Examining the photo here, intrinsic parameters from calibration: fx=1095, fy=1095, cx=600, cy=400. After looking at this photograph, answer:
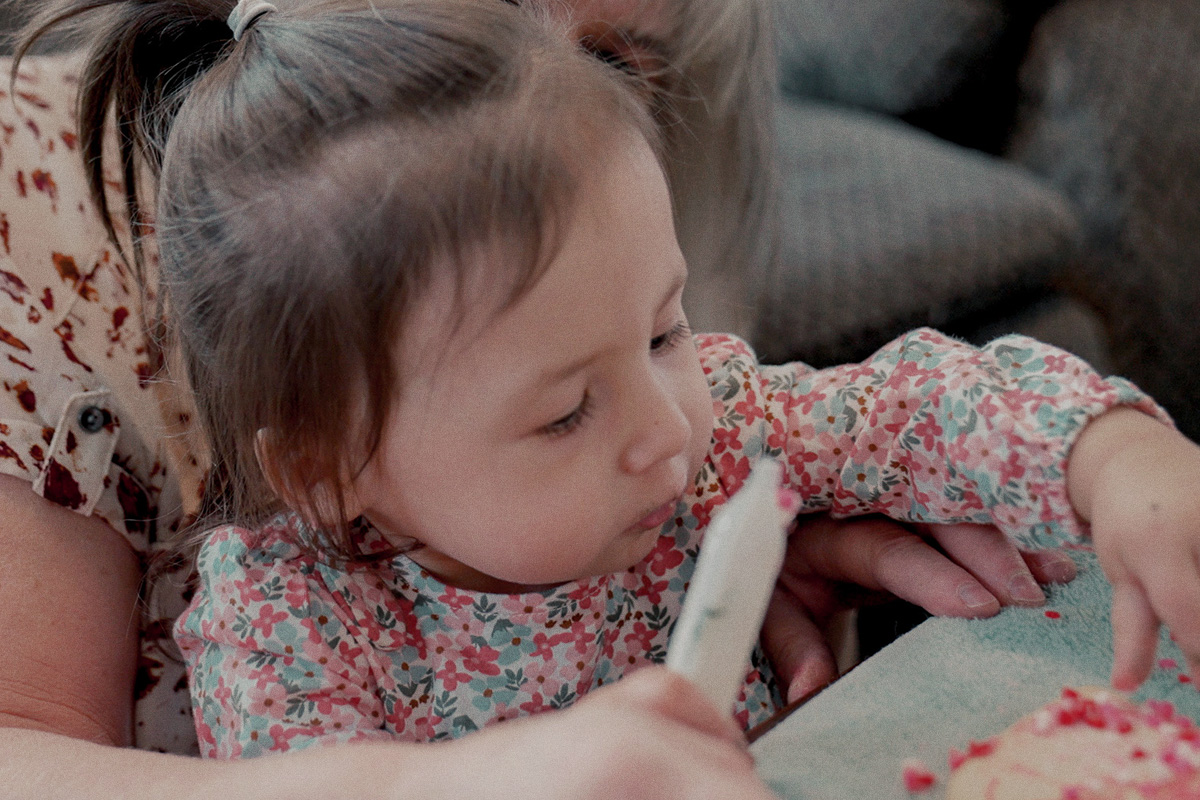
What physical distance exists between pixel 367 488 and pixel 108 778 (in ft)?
0.73

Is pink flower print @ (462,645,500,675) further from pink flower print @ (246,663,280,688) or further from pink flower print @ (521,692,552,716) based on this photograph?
pink flower print @ (246,663,280,688)

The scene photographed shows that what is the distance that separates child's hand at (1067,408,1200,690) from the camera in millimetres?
557

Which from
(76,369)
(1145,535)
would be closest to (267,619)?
(76,369)

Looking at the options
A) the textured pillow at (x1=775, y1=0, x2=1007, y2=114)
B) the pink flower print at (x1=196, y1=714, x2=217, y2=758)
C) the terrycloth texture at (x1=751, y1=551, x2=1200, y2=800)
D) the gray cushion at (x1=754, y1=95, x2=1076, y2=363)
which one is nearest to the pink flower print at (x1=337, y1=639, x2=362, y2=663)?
the pink flower print at (x1=196, y1=714, x2=217, y2=758)

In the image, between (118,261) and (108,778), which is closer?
(108,778)

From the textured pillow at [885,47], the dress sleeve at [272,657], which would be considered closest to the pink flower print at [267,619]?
the dress sleeve at [272,657]

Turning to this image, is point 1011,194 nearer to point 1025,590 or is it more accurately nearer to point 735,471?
point 735,471

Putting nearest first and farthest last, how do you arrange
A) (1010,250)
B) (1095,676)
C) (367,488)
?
(1095,676)
(367,488)
(1010,250)

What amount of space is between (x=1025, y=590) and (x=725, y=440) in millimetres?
261

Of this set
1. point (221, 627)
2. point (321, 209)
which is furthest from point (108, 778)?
point (321, 209)

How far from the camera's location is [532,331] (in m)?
0.61

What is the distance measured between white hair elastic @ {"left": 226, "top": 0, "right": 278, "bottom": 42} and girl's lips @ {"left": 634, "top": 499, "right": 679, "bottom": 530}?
0.41m

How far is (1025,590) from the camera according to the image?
656 millimetres

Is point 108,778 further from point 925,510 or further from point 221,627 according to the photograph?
→ point 925,510
